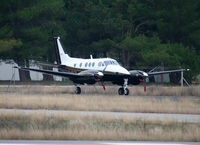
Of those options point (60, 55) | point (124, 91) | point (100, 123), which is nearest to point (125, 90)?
point (124, 91)

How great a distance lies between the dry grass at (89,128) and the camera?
15945 millimetres

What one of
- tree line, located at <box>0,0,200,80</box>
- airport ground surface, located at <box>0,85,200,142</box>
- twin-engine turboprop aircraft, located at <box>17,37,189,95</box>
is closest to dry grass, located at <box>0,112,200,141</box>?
airport ground surface, located at <box>0,85,200,142</box>

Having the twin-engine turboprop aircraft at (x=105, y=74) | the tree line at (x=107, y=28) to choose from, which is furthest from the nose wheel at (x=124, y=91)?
the tree line at (x=107, y=28)

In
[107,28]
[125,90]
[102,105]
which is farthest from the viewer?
[107,28]

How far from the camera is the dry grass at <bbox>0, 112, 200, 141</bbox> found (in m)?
15.9

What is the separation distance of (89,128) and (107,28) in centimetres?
4562

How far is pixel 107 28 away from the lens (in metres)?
62.6

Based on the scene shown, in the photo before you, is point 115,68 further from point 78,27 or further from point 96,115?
point 78,27

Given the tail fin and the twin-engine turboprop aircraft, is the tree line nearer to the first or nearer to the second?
the tail fin

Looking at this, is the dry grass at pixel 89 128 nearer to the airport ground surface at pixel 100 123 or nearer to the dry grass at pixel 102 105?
the airport ground surface at pixel 100 123

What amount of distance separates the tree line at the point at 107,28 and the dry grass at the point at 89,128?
106 ft

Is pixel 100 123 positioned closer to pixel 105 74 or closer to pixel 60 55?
pixel 105 74

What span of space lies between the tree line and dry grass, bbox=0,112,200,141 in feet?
106

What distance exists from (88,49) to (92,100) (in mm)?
36746
